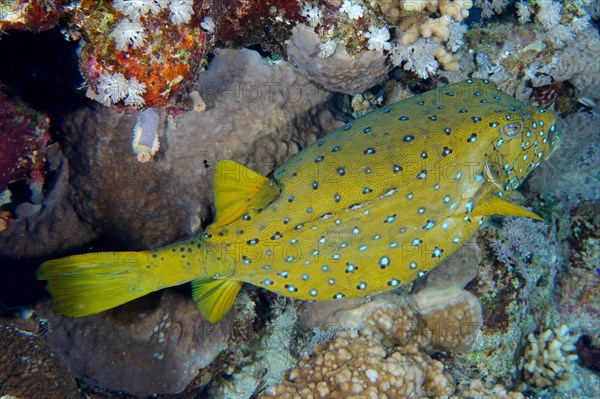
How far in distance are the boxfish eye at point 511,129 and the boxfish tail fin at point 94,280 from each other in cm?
398

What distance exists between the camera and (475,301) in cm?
503

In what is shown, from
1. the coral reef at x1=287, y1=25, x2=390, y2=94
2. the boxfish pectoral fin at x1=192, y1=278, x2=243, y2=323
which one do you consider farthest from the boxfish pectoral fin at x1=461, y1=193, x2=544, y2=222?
the boxfish pectoral fin at x1=192, y1=278, x2=243, y2=323

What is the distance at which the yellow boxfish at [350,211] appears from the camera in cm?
396

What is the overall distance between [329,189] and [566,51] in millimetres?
3893

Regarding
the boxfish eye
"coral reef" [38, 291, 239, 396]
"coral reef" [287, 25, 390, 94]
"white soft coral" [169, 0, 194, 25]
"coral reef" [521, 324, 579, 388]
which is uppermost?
"white soft coral" [169, 0, 194, 25]

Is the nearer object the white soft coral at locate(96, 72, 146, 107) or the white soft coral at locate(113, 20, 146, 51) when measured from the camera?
the white soft coral at locate(113, 20, 146, 51)

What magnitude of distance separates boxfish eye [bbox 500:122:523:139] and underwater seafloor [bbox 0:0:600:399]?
1181 millimetres

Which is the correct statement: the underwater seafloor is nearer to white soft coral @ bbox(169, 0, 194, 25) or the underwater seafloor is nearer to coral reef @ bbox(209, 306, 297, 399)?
coral reef @ bbox(209, 306, 297, 399)

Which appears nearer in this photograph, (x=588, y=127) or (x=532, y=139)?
(x=532, y=139)

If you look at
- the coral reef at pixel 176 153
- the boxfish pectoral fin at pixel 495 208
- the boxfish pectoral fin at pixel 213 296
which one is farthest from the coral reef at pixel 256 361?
the boxfish pectoral fin at pixel 495 208

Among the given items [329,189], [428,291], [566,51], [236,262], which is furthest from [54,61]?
[566,51]

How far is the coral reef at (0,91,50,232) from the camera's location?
4.44 meters

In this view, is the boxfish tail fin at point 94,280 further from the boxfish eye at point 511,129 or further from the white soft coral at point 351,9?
the boxfish eye at point 511,129

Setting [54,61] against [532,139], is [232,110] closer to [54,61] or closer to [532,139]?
[54,61]
